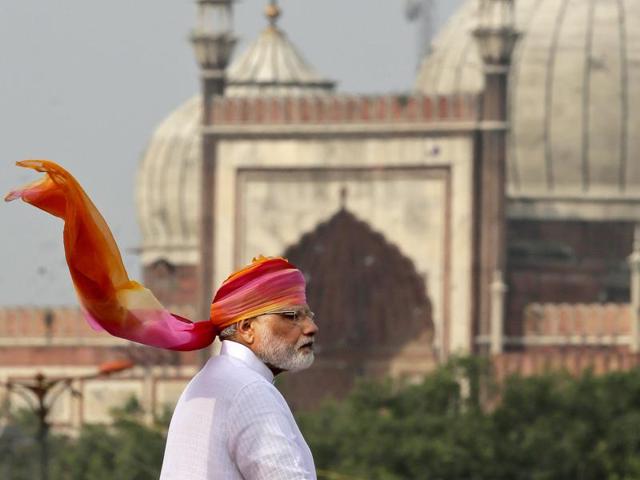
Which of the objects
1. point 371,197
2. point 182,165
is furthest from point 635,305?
point 182,165

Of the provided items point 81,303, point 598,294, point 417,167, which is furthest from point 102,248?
point 598,294

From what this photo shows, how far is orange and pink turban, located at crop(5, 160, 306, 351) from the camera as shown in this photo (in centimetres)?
605

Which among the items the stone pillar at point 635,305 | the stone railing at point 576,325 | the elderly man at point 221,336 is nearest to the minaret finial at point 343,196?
the stone railing at point 576,325

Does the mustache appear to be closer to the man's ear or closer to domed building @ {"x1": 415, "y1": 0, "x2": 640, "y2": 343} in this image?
the man's ear

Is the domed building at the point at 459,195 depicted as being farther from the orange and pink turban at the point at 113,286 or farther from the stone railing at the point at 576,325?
the orange and pink turban at the point at 113,286

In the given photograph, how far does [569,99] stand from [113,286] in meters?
59.4

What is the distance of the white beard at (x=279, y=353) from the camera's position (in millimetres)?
6332

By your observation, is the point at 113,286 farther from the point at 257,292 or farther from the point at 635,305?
the point at 635,305

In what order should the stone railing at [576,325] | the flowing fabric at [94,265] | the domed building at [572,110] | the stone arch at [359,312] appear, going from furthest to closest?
1. the domed building at [572,110]
2. the stone railing at [576,325]
3. the stone arch at [359,312]
4. the flowing fabric at [94,265]

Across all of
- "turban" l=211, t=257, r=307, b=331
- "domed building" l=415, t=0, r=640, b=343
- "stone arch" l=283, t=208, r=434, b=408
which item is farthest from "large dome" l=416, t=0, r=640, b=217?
"turban" l=211, t=257, r=307, b=331

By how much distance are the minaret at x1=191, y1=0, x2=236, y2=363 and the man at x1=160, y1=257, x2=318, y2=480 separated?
50.0 metres

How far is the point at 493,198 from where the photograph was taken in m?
57.4

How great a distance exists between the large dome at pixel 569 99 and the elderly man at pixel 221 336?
5834 cm

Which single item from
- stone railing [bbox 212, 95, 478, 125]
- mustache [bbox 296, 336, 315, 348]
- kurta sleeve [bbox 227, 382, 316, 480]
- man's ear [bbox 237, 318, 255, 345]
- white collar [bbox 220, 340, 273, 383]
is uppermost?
stone railing [bbox 212, 95, 478, 125]
